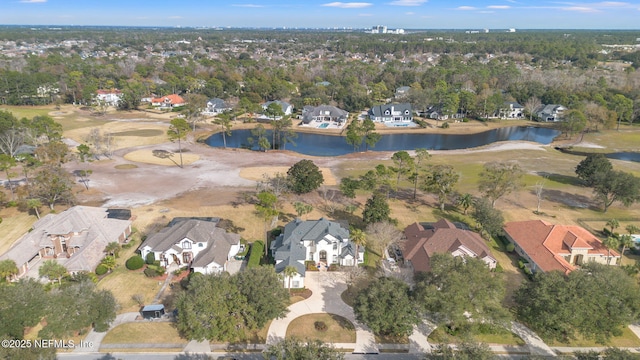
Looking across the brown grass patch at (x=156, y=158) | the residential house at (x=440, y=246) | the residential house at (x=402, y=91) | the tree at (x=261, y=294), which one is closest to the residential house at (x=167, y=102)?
the brown grass patch at (x=156, y=158)

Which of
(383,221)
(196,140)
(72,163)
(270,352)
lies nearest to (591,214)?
(383,221)

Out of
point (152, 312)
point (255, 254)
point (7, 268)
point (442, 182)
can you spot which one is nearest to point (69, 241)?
point (7, 268)

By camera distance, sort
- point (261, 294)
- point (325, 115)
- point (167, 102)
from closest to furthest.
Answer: point (261, 294) < point (325, 115) < point (167, 102)

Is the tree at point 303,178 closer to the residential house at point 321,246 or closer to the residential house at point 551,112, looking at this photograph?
the residential house at point 321,246

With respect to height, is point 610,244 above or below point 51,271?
above

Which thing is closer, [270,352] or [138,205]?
[270,352]

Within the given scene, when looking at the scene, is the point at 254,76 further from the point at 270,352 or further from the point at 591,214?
the point at 270,352

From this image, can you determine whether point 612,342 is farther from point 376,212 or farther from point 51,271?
point 51,271
